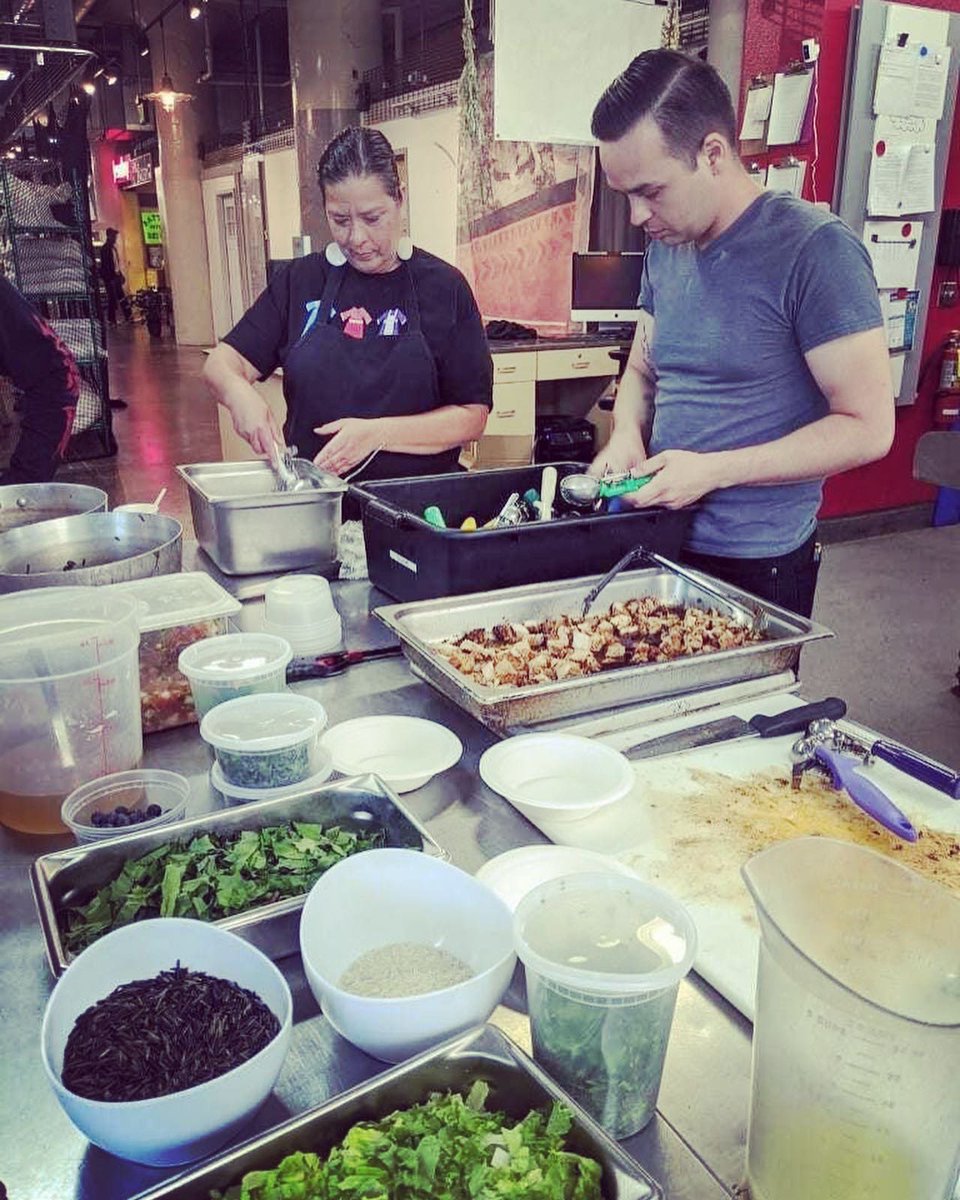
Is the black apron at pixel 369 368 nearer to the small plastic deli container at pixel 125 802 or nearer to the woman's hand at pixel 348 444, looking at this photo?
the woman's hand at pixel 348 444

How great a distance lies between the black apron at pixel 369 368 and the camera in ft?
8.54

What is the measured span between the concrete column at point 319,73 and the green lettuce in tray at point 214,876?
8.10 meters

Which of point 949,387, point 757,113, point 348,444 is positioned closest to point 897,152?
point 757,113

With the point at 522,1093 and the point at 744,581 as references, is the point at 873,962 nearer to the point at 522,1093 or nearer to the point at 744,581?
the point at 522,1093

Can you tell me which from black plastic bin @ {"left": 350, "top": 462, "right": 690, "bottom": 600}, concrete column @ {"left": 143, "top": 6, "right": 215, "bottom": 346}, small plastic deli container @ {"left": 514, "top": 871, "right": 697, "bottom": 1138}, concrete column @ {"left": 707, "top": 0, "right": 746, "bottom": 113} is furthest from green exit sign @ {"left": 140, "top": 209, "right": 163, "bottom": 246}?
small plastic deli container @ {"left": 514, "top": 871, "right": 697, "bottom": 1138}

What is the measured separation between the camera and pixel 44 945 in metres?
1.05

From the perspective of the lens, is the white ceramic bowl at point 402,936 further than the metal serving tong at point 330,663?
No

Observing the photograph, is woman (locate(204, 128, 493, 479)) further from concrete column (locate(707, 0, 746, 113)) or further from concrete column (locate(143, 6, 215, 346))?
concrete column (locate(143, 6, 215, 346))

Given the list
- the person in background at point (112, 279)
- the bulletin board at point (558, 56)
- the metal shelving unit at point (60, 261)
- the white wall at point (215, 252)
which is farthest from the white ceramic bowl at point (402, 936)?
the person in background at point (112, 279)

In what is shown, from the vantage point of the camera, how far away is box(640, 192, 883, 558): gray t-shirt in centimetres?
180

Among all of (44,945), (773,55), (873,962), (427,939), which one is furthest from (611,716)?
(773,55)

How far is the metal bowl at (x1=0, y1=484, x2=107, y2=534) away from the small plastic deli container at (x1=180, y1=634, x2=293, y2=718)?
733 mm

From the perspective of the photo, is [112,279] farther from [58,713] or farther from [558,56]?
[58,713]

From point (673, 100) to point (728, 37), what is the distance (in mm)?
3891
